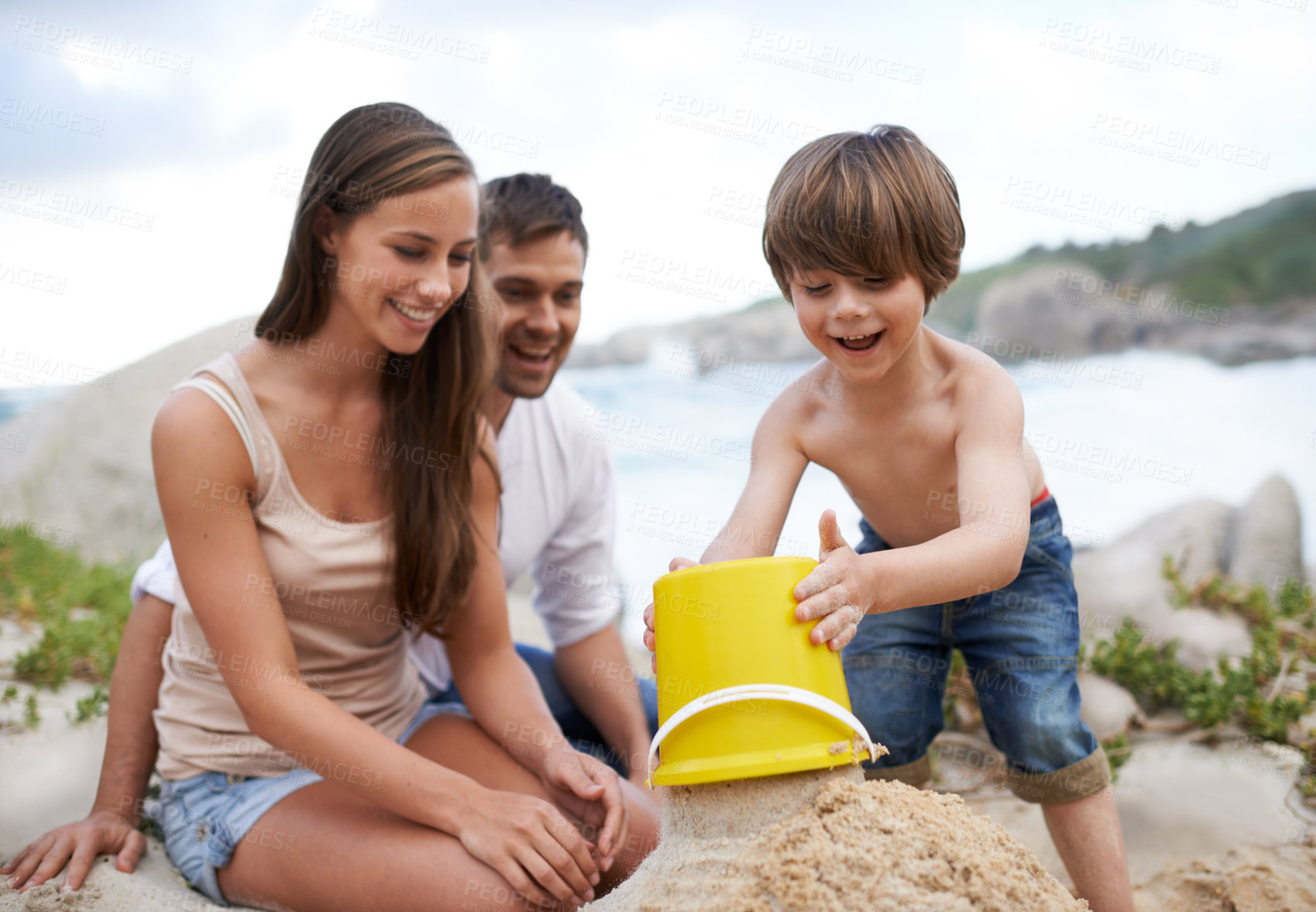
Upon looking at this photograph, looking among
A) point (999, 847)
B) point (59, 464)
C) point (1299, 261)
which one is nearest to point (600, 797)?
point (999, 847)

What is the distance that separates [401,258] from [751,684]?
1.47 meters

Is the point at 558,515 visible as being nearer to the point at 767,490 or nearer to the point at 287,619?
the point at 287,619

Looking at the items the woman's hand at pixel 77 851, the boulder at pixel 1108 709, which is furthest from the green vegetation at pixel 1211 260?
the woman's hand at pixel 77 851

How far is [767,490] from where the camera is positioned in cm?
226

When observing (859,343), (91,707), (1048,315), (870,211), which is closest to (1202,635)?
(859,343)

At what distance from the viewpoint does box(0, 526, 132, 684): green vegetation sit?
3.73m

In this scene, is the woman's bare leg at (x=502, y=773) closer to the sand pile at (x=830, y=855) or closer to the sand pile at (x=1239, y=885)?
the sand pile at (x=830, y=855)

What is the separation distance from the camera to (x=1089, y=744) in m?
2.32

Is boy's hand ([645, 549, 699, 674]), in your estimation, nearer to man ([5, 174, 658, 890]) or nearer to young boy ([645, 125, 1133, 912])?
young boy ([645, 125, 1133, 912])

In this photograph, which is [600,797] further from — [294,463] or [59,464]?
[59,464]

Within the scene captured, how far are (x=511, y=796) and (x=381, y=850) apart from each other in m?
0.35

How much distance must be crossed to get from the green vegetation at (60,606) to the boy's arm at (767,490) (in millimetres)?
2611

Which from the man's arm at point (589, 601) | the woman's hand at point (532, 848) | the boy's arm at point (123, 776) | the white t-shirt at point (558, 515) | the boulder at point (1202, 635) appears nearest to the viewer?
the woman's hand at point (532, 848)

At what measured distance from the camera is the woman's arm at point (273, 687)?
2088 mm
